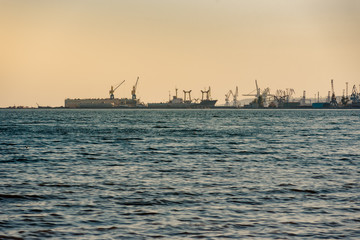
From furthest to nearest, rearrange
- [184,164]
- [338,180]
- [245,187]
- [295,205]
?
[184,164]
[338,180]
[245,187]
[295,205]

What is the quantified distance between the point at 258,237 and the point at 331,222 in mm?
2876

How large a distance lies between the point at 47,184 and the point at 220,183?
733 cm

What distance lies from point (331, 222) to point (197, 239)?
4378mm

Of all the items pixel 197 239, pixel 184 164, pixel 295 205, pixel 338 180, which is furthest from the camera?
pixel 184 164

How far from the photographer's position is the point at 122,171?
2602cm

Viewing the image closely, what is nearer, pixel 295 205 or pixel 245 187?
pixel 295 205

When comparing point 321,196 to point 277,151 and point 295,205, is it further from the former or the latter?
point 277,151

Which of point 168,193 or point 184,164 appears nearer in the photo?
point 168,193

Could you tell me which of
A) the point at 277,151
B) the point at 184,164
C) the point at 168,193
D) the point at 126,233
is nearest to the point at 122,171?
the point at 184,164

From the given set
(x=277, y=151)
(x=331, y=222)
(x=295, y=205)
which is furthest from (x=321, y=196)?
(x=277, y=151)

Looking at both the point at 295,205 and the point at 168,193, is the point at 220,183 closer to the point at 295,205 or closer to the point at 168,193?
the point at 168,193

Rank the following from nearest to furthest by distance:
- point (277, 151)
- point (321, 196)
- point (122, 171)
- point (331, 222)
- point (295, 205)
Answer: point (331, 222)
point (295, 205)
point (321, 196)
point (122, 171)
point (277, 151)

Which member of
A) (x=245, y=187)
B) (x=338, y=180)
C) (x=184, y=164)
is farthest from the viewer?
(x=184, y=164)

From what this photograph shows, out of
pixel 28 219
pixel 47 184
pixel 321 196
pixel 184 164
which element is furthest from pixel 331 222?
pixel 184 164
